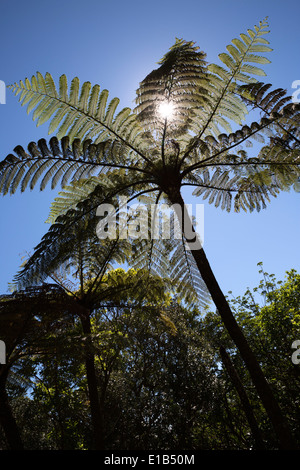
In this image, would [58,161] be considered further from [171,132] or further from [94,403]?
[94,403]

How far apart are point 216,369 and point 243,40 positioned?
385 inches

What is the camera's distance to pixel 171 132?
138 inches

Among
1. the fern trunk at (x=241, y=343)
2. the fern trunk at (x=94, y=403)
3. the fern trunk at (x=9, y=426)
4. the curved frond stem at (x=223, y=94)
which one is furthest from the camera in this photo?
the fern trunk at (x=94, y=403)

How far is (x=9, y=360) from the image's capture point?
150 inches

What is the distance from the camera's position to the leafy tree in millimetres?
3150

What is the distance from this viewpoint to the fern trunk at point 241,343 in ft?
7.02

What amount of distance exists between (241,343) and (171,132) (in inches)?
98.4

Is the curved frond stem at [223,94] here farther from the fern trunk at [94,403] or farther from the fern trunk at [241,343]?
the fern trunk at [94,403]

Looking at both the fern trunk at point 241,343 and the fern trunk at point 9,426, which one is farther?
the fern trunk at point 9,426

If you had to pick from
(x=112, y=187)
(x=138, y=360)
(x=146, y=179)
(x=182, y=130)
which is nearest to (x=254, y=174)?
(x=182, y=130)

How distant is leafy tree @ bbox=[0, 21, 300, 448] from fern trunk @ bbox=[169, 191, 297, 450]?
22 millimetres

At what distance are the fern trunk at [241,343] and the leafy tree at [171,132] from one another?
22 mm

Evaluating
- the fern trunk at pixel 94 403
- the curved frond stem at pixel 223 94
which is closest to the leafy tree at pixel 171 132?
the curved frond stem at pixel 223 94

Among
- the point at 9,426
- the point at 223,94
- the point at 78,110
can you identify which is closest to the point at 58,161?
the point at 78,110
